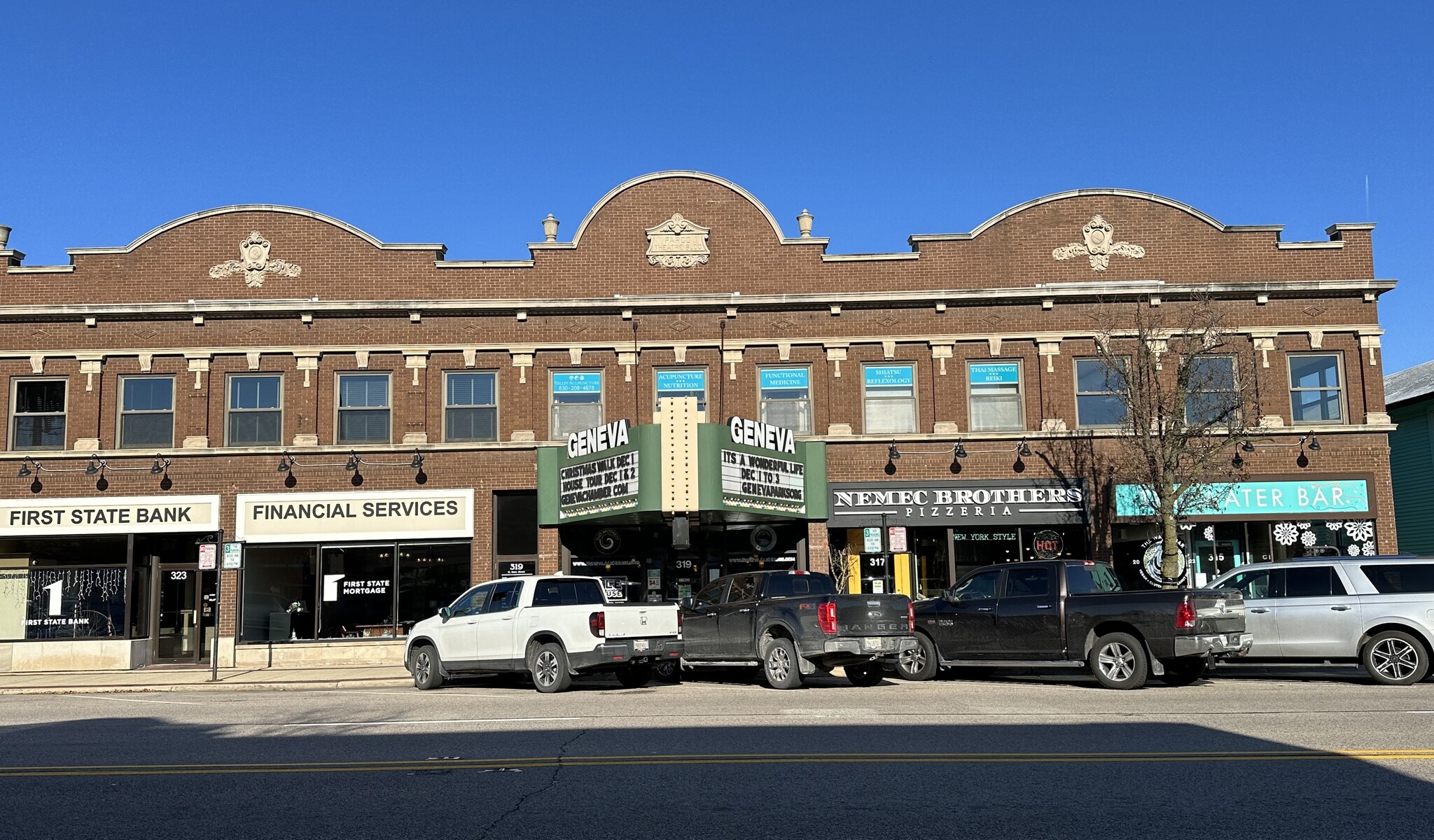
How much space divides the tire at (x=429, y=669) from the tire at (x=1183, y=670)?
10.6m

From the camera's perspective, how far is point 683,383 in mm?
26094

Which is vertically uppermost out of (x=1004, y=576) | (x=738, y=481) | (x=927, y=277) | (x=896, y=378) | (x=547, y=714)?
(x=927, y=277)

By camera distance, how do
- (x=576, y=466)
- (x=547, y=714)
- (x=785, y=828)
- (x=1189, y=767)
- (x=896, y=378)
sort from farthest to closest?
(x=896, y=378) → (x=576, y=466) → (x=547, y=714) → (x=1189, y=767) → (x=785, y=828)

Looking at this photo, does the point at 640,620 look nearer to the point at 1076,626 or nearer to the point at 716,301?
the point at 1076,626

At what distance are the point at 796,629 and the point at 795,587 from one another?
0.91 meters

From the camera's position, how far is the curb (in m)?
20.5

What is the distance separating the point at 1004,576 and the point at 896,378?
880 cm

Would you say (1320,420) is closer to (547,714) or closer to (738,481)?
(738,481)

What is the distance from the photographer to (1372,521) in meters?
25.2

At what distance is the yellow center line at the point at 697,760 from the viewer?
9.54 metres

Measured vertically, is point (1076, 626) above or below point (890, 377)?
below

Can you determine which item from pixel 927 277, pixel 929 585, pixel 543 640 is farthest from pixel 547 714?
pixel 927 277

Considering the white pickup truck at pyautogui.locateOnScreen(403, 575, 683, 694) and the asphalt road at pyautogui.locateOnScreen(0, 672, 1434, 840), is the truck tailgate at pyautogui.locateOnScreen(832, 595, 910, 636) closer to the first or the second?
the asphalt road at pyautogui.locateOnScreen(0, 672, 1434, 840)

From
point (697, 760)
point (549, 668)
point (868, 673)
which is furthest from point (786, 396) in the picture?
point (697, 760)
